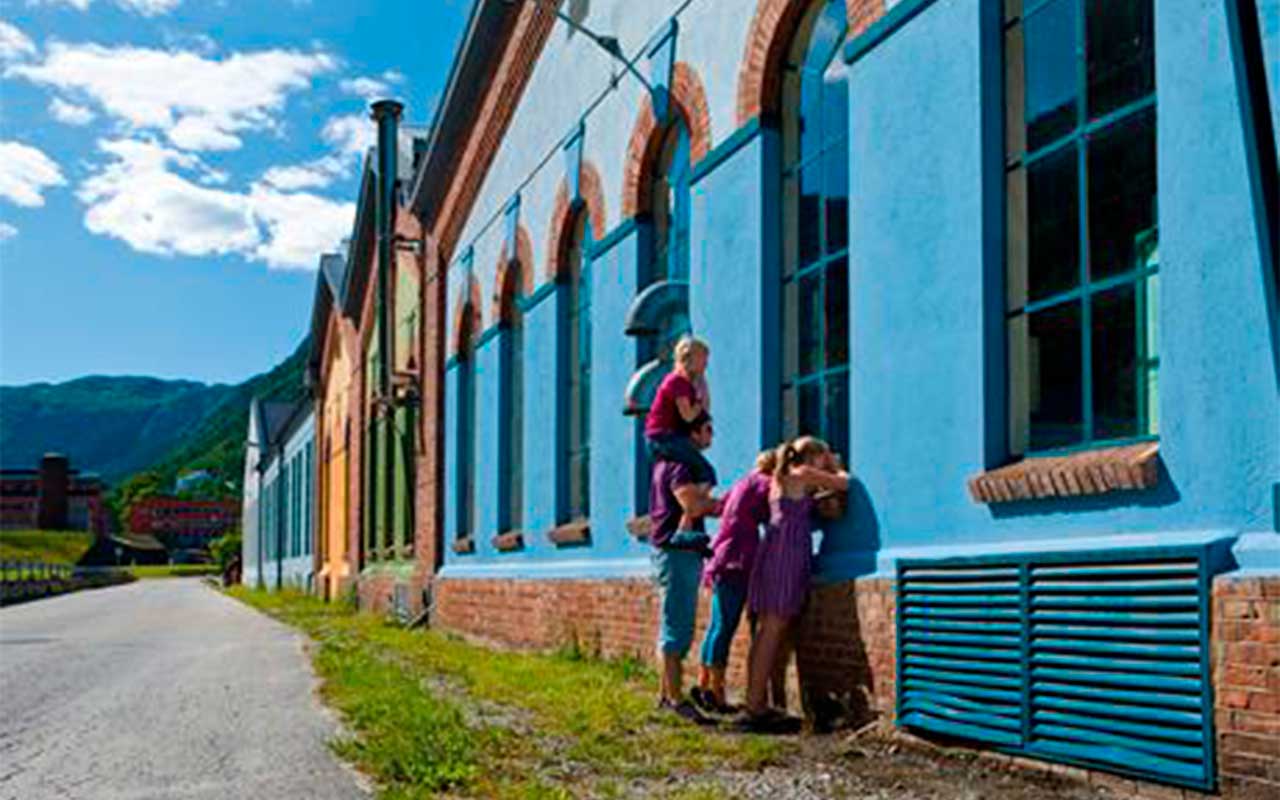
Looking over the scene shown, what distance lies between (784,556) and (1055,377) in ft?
6.12

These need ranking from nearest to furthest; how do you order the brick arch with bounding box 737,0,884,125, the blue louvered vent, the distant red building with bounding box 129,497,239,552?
the blue louvered vent → the brick arch with bounding box 737,0,884,125 → the distant red building with bounding box 129,497,239,552

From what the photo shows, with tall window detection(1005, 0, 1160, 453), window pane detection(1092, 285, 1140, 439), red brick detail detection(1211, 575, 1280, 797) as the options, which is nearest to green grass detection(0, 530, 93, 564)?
tall window detection(1005, 0, 1160, 453)

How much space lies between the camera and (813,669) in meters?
8.00

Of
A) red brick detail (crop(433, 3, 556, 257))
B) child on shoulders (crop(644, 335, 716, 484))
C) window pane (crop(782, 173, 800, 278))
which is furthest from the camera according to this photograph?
red brick detail (crop(433, 3, 556, 257))

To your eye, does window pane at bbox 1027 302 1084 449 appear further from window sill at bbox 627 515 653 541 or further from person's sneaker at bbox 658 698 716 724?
window sill at bbox 627 515 653 541

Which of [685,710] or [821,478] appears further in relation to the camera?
[685,710]

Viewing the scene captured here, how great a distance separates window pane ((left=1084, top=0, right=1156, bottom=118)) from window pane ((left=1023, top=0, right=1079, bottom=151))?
123mm

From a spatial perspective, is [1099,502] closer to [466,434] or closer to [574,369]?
[574,369]

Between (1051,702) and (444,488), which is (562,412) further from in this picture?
(1051,702)

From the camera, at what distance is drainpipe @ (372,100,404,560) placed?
85.2ft

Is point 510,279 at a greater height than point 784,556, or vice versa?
point 510,279

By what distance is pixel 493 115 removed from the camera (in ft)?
59.0

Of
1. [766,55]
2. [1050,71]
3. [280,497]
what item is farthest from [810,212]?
[280,497]

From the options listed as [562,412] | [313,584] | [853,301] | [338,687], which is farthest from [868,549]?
[313,584]
